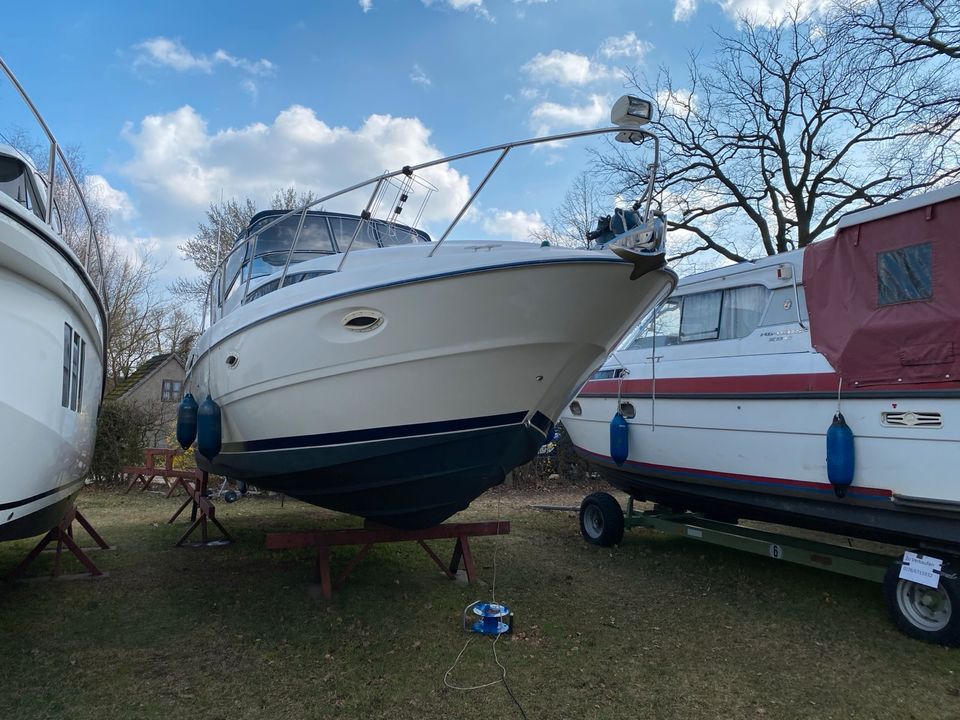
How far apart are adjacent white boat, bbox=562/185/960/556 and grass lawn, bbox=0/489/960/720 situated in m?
0.79

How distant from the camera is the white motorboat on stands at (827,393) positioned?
3.92m

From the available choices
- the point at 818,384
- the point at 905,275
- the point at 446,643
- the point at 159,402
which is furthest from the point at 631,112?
the point at 159,402

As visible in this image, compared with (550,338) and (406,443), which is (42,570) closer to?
(406,443)

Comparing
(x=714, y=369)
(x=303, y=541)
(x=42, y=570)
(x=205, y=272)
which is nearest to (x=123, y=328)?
(x=205, y=272)

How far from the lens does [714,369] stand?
5375 millimetres

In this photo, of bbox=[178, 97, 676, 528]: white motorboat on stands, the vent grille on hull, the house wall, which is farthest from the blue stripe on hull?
the house wall

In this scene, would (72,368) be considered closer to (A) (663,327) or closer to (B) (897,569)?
(A) (663,327)

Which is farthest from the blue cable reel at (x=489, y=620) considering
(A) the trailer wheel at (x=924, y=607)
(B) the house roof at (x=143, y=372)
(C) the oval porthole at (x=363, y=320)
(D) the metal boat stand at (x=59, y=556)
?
(B) the house roof at (x=143, y=372)

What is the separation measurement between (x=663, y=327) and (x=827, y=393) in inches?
74.6

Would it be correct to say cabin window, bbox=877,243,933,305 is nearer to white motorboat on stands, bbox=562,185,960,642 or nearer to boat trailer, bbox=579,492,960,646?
white motorboat on stands, bbox=562,185,960,642

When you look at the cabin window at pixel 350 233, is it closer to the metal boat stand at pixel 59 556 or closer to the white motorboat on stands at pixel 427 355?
the white motorboat on stands at pixel 427 355

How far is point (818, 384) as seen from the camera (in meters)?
4.55

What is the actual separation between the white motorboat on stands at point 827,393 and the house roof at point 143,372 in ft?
49.9

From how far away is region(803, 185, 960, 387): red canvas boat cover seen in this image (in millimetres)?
3895
